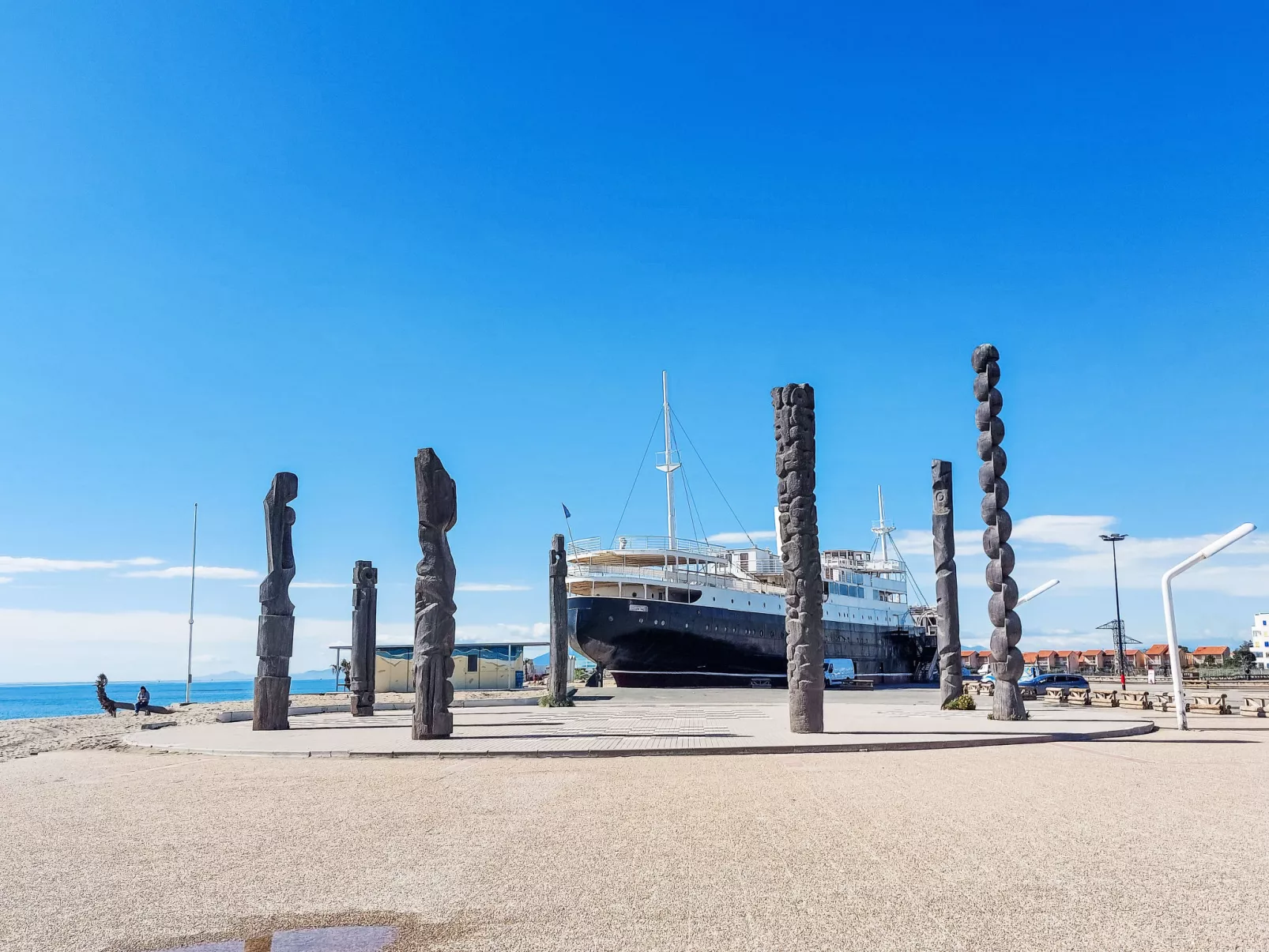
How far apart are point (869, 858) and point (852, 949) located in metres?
1.90

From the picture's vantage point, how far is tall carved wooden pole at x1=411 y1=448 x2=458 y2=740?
15.4 metres

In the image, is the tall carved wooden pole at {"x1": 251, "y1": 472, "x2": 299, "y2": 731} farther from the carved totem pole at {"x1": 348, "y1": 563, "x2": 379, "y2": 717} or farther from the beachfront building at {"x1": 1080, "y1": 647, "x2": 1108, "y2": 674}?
the beachfront building at {"x1": 1080, "y1": 647, "x2": 1108, "y2": 674}

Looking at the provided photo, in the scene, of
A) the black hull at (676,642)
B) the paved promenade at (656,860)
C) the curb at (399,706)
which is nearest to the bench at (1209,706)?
the paved promenade at (656,860)

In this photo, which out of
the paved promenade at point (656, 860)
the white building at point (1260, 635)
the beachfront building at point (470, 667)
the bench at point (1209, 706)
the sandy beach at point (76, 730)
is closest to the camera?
the paved promenade at point (656, 860)

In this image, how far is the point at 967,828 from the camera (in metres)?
7.21

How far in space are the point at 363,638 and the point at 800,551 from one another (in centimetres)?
1332

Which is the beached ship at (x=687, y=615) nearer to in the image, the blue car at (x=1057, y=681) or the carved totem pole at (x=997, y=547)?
the blue car at (x=1057, y=681)

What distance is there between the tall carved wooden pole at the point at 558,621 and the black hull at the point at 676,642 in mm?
15992

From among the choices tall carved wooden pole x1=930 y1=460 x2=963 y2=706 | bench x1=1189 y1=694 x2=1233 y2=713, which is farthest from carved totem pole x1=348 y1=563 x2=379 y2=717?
bench x1=1189 y1=694 x2=1233 y2=713

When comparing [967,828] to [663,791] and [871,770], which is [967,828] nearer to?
[663,791]

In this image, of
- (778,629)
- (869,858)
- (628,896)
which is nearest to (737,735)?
(869,858)

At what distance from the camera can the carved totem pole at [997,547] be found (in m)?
18.5

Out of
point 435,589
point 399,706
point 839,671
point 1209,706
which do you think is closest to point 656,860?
point 435,589

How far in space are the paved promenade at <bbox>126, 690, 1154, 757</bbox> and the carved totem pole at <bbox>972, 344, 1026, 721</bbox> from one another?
0.74 meters
